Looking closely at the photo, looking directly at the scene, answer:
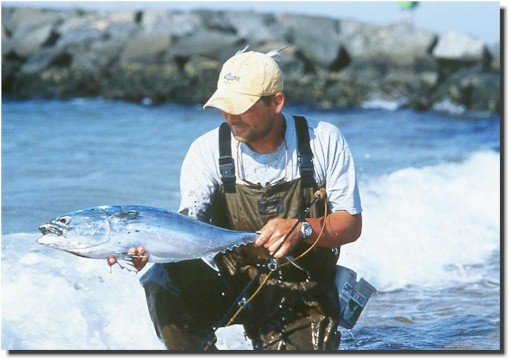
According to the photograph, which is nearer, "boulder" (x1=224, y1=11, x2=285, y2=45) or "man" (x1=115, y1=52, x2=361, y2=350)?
"man" (x1=115, y1=52, x2=361, y2=350)

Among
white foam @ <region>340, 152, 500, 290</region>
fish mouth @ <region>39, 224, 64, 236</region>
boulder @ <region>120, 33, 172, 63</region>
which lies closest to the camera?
fish mouth @ <region>39, 224, 64, 236</region>

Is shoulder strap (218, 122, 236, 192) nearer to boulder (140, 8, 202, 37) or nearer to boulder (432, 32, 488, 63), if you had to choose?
boulder (432, 32, 488, 63)

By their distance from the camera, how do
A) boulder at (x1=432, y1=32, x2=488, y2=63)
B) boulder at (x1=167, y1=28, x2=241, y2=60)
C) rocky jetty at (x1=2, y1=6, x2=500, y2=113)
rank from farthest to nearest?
boulder at (x1=167, y1=28, x2=241, y2=60) → rocky jetty at (x1=2, y1=6, x2=500, y2=113) → boulder at (x1=432, y1=32, x2=488, y2=63)

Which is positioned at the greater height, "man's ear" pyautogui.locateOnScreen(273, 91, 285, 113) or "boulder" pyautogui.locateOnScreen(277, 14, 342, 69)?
"man's ear" pyautogui.locateOnScreen(273, 91, 285, 113)

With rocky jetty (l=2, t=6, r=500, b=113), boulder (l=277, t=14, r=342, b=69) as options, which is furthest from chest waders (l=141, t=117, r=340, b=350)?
rocky jetty (l=2, t=6, r=500, b=113)

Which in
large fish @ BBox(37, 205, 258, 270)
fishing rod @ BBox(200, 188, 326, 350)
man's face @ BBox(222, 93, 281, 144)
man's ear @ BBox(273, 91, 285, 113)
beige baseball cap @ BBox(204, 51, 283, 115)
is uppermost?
beige baseball cap @ BBox(204, 51, 283, 115)

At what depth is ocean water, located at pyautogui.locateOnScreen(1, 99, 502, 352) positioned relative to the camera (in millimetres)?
4031

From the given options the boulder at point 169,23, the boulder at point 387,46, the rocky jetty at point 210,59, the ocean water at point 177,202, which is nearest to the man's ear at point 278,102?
the ocean water at point 177,202

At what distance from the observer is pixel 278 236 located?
9.54ft

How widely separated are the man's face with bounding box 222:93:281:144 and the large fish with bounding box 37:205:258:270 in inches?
12.2

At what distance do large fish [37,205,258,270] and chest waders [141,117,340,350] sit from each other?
20 centimetres

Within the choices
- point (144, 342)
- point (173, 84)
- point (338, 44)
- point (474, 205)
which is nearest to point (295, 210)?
point (144, 342)

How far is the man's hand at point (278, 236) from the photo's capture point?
9.54ft

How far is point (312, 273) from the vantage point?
3221 mm
